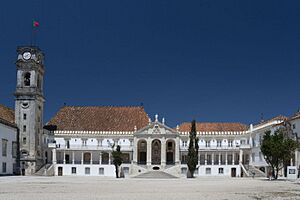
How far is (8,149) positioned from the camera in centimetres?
6556

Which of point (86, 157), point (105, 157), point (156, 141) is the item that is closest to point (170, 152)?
point (156, 141)

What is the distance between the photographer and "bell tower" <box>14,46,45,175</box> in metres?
70.6

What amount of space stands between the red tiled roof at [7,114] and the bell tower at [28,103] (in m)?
1.02

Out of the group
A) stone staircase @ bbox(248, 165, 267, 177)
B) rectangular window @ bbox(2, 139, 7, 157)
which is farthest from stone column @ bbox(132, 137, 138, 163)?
rectangular window @ bbox(2, 139, 7, 157)

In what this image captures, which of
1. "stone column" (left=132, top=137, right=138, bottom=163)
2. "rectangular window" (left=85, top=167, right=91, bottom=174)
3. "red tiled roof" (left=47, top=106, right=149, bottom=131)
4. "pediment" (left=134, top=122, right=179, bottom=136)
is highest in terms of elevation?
"red tiled roof" (left=47, top=106, right=149, bottom=131)

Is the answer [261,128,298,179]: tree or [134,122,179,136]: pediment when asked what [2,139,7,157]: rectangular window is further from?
[261,128,298,179]: tree

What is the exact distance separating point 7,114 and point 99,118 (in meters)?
16.8

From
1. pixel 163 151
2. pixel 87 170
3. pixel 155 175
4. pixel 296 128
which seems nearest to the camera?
pixel 296 128

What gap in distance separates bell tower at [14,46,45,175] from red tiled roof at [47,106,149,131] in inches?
369

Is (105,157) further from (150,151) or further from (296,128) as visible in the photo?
(296,128)

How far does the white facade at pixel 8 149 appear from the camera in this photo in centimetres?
6279

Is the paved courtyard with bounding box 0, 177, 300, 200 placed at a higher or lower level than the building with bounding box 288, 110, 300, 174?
lower

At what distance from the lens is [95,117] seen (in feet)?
272

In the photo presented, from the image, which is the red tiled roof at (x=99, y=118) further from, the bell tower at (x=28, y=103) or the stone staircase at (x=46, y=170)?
the bell tower at (x=28, y=103)
